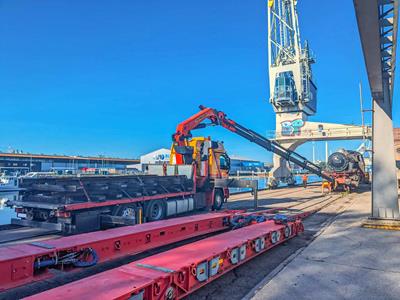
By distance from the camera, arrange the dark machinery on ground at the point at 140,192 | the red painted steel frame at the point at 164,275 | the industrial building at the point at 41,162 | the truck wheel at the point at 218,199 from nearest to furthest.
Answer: the red painted steel frame at the point at 164,275 < the dark machinery on ground at the point at 140,192 < the truck wheel at the point at 218,199 < the industrial building at the point at 41,162

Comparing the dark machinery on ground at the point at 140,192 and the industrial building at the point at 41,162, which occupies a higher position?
the industrial building at the point at 41,162

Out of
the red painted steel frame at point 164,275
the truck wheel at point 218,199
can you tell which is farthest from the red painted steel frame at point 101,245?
the truck wheel at point 218,199

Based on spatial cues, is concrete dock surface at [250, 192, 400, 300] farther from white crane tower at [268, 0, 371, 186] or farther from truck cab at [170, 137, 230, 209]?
white crane tower at [268, 0, 371, 186]

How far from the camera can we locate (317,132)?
40.3 meters

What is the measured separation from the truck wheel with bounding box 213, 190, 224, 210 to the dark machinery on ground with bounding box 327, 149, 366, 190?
1440cm

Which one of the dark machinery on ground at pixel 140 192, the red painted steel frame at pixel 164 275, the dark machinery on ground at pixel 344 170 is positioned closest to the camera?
the red painted steel frame at pixel 164 275

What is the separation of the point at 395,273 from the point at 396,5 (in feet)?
16.8

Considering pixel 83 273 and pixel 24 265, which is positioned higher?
pixel 24 265

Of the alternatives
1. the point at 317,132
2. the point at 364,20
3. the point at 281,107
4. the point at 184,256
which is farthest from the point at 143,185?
the point at 281,107

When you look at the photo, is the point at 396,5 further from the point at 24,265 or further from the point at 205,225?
the point at 24,265

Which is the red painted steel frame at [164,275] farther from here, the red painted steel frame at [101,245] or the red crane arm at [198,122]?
the red crane arm at [198,122]

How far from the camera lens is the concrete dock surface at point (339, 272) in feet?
15.3

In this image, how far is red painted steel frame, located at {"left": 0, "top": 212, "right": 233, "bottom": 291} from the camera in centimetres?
427

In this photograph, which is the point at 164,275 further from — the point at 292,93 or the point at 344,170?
the point at 292,93
